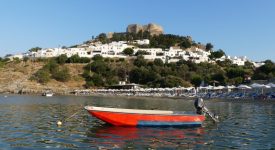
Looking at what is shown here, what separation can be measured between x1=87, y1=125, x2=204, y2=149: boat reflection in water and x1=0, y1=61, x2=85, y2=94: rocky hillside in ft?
333

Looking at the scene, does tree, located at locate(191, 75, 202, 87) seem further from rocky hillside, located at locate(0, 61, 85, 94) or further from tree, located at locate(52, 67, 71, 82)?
tree, located at locate(52, 67, 71, 82)

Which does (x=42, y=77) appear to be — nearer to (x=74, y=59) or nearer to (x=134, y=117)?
(x=74, y=59)

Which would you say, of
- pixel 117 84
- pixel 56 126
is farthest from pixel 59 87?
pixel 56 126

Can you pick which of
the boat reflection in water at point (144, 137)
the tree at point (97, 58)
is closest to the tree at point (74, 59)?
the tree at point (97, 58)

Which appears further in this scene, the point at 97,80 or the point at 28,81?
the point at 28,81

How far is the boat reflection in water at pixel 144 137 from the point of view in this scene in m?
20.5

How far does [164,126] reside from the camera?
28.1m

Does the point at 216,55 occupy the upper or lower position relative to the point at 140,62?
upper

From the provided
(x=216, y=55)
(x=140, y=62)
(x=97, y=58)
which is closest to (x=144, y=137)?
(x=140, y=62)

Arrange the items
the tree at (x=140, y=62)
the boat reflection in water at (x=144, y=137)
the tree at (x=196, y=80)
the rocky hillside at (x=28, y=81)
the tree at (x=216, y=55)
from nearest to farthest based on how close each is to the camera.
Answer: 1. the boat reflection in water at (x=144, y=137)
2. the rocky hillside at (x=28, y=81)
3. the tree at (x=196, y=80)
4. the tree at (x=140, y=62)
5. the tree at (x=216, y=55)

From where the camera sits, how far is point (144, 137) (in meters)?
23.2

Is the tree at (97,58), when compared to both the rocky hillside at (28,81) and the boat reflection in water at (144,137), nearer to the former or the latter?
the rocky hillside at (28,81)

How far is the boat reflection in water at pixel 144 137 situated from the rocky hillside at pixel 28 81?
Result: 101566 mm

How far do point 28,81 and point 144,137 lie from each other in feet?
401
